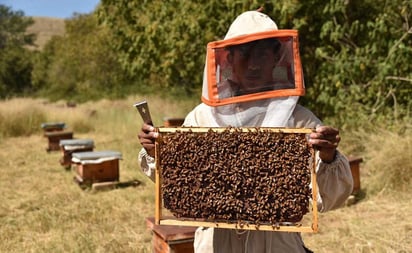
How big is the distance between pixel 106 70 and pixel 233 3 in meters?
19.9

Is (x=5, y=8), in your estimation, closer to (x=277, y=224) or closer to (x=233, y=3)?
(x=233, y=3)

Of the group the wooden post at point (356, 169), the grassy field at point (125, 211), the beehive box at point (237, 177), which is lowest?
the grassy field at point (125, 211)

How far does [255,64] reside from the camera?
185 centimetres

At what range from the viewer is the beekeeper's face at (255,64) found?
1809 mm

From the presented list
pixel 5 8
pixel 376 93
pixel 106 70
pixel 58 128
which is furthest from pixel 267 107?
pixel 5 8

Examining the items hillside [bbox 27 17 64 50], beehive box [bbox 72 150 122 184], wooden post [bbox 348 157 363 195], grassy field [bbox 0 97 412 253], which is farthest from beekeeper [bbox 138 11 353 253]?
hillside [bbox 27 17 64 50]

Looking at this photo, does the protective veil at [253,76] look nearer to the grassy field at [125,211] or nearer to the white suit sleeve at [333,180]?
the white suit sleeve at [333,180]

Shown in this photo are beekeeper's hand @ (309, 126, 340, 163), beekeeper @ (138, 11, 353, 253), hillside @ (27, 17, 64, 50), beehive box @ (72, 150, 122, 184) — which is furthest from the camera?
hillside @ (27, 17, 64, 50)

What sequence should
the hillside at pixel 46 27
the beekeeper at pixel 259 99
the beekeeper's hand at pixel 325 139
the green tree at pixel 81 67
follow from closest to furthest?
the beekeeper's hand at pixel 325 139
the beekeeper at pixel 259 99
the green tree at pixel 81 67
the hillside at pixel 46 27

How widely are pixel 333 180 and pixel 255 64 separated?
0.52 meters

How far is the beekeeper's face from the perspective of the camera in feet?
5.93

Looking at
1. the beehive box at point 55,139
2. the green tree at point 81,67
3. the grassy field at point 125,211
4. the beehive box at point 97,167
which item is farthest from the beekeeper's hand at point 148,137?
the green tree at point 81,67

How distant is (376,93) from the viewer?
23.3ft

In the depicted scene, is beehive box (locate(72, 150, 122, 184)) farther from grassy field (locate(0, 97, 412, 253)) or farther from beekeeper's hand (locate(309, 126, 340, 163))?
beekeeper's hand (locate(309, 126, 340, 163))
